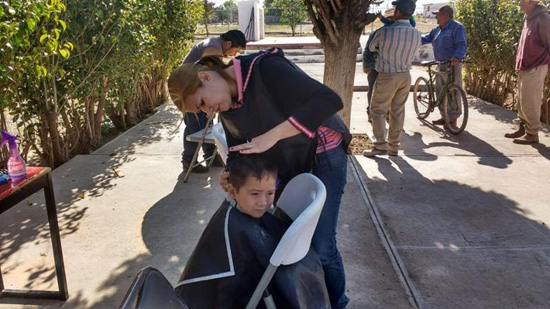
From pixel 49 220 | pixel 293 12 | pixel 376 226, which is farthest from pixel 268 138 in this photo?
pixel 293 12

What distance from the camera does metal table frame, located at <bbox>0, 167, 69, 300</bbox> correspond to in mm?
2363

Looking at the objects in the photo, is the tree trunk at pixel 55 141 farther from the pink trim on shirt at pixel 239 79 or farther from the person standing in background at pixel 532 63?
the person standing in background at pixel 532 63

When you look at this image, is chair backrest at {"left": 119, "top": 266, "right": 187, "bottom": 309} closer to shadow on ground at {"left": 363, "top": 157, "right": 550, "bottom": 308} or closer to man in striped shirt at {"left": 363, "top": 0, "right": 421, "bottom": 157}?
shadow on ground at {"left": 363, "top": 157, "right": 550, "bottom": 308}

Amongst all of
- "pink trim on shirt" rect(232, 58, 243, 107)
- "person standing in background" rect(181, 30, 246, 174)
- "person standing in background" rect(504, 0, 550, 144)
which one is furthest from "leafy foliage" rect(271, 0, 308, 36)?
"pink trim on shirt" rect(232, 58, 243, 107)

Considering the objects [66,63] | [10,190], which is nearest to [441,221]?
[10,190]

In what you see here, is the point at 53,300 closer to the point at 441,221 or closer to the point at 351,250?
the point at 351,250

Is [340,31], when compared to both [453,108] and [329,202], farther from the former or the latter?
[329,202]

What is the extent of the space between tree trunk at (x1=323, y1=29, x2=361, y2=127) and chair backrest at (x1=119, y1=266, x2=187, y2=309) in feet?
14.8

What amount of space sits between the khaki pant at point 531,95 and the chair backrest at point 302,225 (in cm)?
515

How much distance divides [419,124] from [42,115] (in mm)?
5454

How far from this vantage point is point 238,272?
1.86m

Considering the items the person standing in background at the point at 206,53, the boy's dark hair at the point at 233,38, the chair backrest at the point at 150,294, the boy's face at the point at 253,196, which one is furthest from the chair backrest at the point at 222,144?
the boy's dark hair at the point at 233,38

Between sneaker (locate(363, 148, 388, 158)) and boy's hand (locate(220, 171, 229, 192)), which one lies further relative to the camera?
sneaker (locate(363, 148, 388, 158))

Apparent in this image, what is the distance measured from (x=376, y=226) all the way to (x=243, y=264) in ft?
7.28
